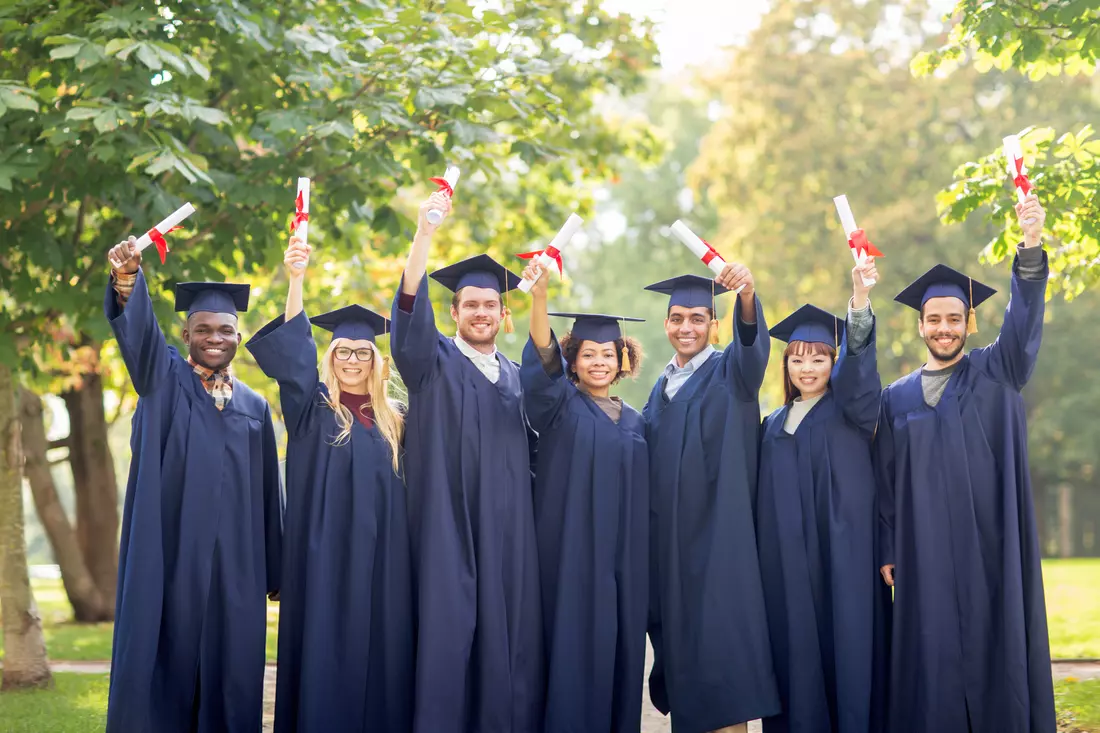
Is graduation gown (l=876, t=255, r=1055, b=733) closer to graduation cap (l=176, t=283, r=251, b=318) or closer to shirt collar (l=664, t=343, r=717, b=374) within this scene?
shirt collar (l=664, t=343, r=717, b=374)

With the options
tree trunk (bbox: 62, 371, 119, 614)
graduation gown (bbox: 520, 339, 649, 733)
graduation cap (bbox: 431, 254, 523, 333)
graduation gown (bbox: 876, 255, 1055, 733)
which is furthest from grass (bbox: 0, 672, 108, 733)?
graduation gown (bbox: 876, 255, 1055, 733)

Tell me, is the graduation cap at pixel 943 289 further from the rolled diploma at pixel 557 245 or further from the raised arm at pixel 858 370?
the rolled diploma at pixel 557 245

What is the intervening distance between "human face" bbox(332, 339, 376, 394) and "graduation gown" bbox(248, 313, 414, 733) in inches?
4.5

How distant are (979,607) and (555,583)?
6.36 feet

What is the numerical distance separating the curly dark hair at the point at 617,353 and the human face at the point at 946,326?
1440 mm

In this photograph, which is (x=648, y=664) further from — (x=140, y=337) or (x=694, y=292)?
(x=140, y=337)

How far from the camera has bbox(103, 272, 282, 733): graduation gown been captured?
5.61 metres

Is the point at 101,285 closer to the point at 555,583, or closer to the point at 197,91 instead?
the point at 197,91

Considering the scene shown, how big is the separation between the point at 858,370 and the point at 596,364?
49.1 inches

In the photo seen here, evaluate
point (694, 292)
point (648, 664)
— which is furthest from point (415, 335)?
point (648, 664)

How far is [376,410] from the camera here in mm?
6039

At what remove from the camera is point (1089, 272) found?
25.8 ft

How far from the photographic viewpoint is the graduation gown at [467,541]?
564 cm

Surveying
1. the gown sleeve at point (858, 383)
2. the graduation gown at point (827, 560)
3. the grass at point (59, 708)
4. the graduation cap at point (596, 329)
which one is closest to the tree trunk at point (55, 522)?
the grass at point (59, 708)
